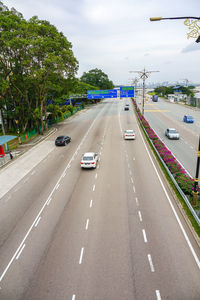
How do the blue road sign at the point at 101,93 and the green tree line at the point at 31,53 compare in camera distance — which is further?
the blue road sign at the point at 101,93

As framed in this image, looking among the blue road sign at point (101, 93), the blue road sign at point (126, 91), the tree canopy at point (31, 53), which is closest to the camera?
the tree canopy at point (31, 53)

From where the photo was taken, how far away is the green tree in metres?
116

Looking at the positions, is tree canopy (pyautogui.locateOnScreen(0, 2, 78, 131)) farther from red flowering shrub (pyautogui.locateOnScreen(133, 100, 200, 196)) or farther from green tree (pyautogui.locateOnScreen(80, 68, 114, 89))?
green tree (pyautogui.locateOnScreen(80, 68, 114, 89))

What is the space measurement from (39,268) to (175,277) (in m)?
6.58

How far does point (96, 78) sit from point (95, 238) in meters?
116

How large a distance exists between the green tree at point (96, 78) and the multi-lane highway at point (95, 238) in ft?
341

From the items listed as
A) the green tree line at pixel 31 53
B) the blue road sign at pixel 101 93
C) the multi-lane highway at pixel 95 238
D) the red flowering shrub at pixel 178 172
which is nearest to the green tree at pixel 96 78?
the blue road sign at pixel 101 93

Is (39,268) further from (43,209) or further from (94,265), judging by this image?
(43,209)

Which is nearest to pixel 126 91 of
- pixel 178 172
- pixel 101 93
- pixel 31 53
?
pixel 101 93

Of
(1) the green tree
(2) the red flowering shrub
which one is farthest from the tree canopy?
(1) the green tree

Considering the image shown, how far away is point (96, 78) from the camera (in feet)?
385

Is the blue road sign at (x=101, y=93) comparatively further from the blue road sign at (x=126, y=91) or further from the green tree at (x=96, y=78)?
the green tree at (x=96, y=78)

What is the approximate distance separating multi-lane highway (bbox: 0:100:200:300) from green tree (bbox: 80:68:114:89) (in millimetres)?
103834

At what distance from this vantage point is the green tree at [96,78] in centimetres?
11638
